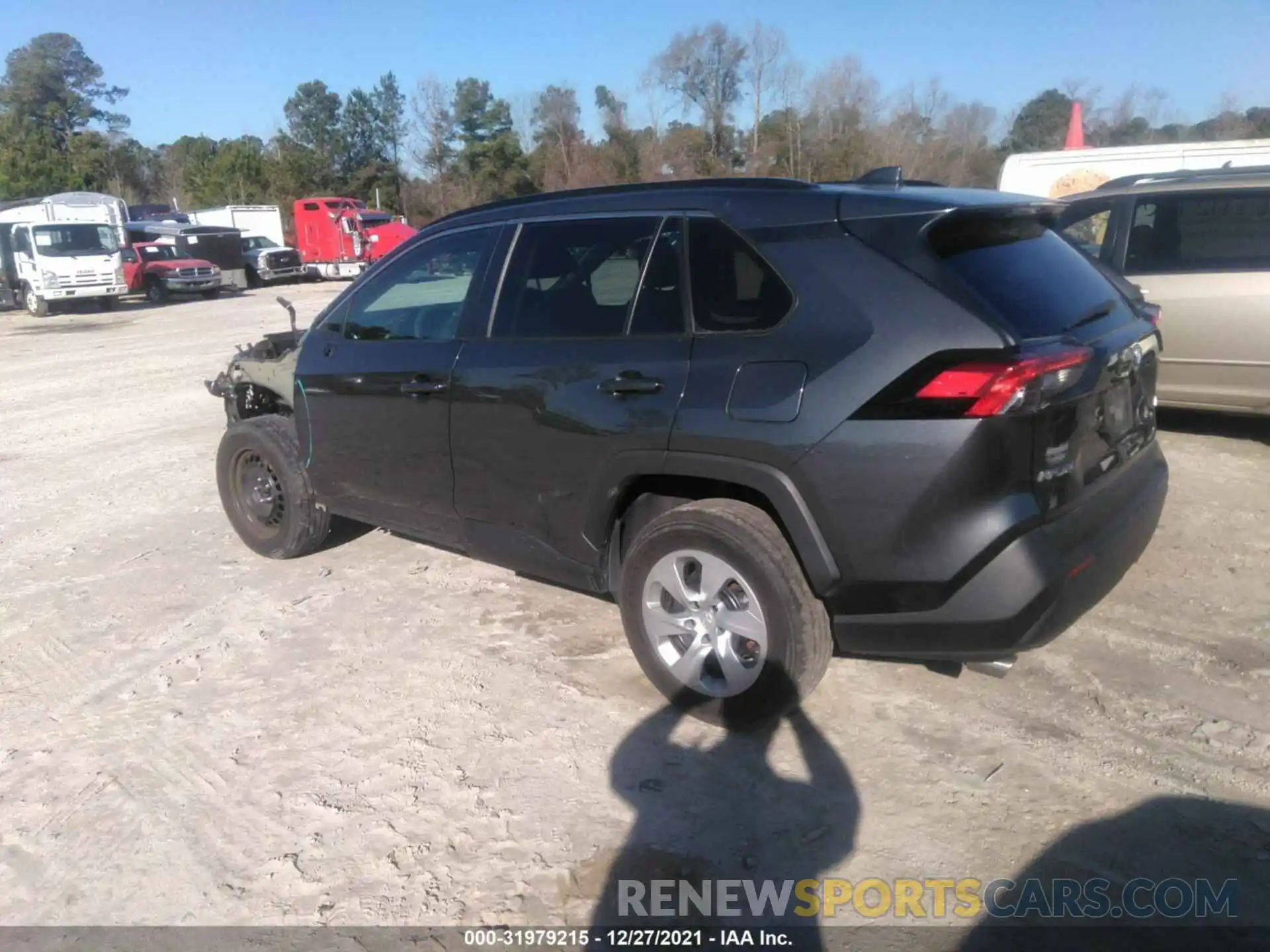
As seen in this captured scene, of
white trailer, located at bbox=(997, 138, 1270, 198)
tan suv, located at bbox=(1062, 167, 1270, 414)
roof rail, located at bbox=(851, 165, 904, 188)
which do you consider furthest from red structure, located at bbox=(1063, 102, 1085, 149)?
roof rail, located at bbox=(851, 165, 904, 188)

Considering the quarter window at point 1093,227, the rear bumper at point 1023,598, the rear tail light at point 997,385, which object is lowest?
the rear bumper at point 1023,598

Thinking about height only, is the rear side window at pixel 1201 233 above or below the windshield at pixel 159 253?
above

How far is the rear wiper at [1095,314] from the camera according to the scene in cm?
312

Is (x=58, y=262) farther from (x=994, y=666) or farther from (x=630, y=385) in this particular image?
(x=994, y=666)

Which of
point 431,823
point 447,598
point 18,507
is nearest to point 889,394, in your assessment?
point 431,823

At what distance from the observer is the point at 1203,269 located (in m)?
6.45

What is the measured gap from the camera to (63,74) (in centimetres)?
7494

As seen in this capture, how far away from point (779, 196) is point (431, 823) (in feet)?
7.80

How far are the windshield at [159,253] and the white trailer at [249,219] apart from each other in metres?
5.18

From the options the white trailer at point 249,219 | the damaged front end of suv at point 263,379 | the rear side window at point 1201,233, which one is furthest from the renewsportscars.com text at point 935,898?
the white trailer at point 249,219

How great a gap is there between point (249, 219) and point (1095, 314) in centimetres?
3643

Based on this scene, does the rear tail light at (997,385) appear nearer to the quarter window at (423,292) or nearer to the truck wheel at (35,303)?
the quarter window at (423,292)

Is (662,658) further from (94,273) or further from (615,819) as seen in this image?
(94,273)

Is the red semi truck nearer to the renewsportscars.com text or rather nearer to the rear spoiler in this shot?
the rear spoiler
